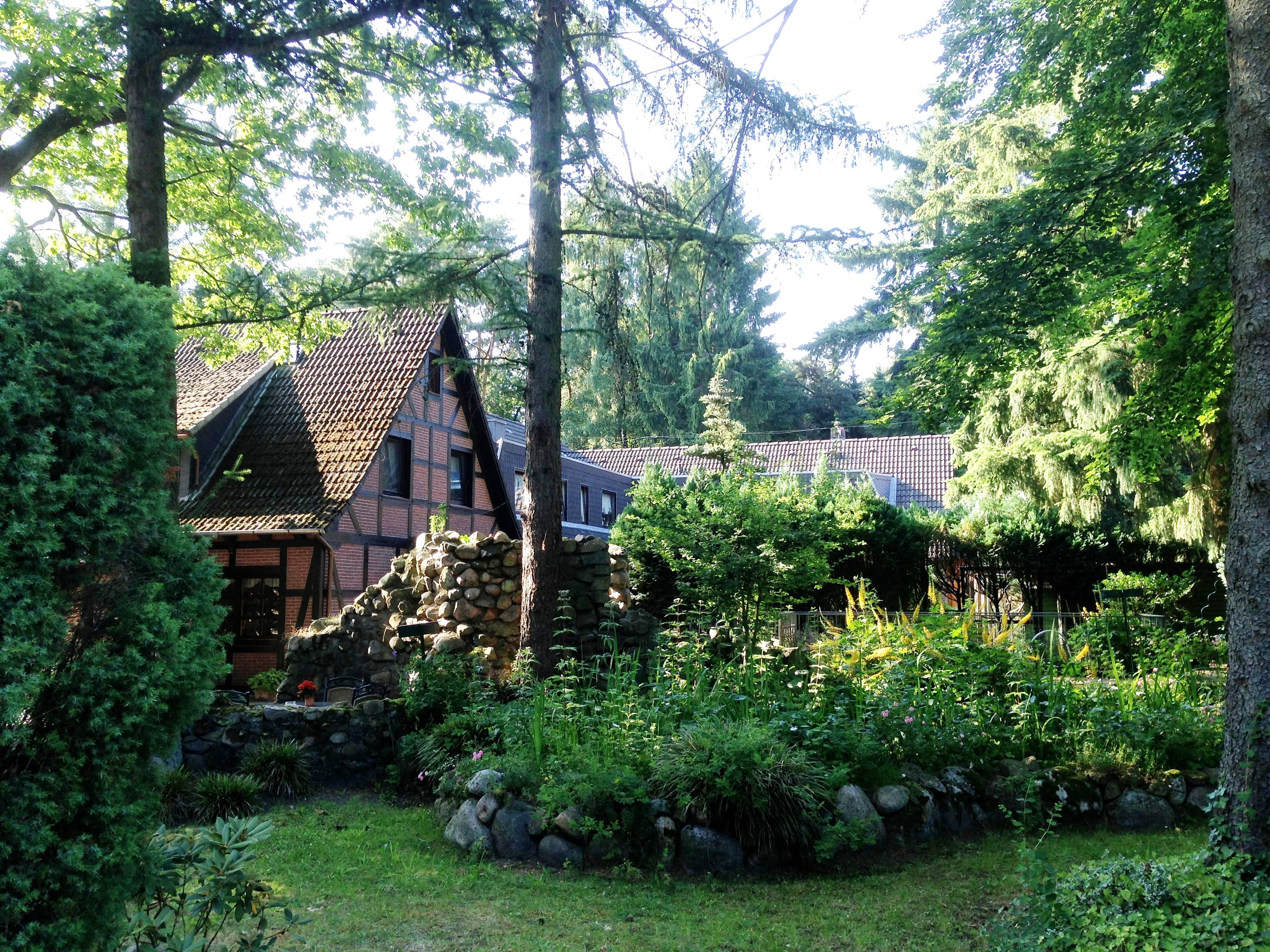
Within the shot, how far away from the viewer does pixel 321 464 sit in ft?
52.0

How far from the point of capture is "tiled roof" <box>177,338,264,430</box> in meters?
16.8

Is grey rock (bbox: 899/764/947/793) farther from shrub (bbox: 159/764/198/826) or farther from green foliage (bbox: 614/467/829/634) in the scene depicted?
shrub (bbox: 159/764/198/826)

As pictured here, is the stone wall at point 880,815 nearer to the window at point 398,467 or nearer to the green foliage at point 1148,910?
the green foliage at point 1148,910

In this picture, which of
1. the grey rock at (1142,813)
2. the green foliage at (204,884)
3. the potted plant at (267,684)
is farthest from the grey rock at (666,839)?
the potted plant at (267,684)

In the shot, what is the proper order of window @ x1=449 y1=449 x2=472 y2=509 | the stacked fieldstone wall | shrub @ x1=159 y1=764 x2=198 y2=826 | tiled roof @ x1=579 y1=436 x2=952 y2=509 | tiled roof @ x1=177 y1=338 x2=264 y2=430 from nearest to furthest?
shrub @ x1=159 y1=764 x2=198 y2=826, the stacked fieldstone wall, tiled roof @ x1=177 y1=338 x2=264 y2=430, window @ x1=449 y1=449 x2=472 y2=509, tiled roof @ x1=579 y1=436 x2=952 y2=509

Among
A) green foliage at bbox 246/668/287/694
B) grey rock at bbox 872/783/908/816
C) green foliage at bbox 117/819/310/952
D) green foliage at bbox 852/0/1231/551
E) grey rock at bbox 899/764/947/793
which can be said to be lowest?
green foliage at bbox 246/668/287/694

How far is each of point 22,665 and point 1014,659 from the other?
23.1 ft

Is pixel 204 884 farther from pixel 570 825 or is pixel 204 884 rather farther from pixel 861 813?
pixel 861 813

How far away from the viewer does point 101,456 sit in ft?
9.36

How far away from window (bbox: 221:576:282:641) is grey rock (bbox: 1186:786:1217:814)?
13566 millimetres

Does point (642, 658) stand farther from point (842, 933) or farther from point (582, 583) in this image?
point (842, 933)

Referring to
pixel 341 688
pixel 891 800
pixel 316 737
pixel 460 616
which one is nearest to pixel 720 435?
pixel 460 616

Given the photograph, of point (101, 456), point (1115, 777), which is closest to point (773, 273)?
point (1115, 777)

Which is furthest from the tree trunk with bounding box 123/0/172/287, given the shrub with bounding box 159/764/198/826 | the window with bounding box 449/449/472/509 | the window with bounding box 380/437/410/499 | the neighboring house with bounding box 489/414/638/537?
the neighboring house with bounding box 489/414/638/537
